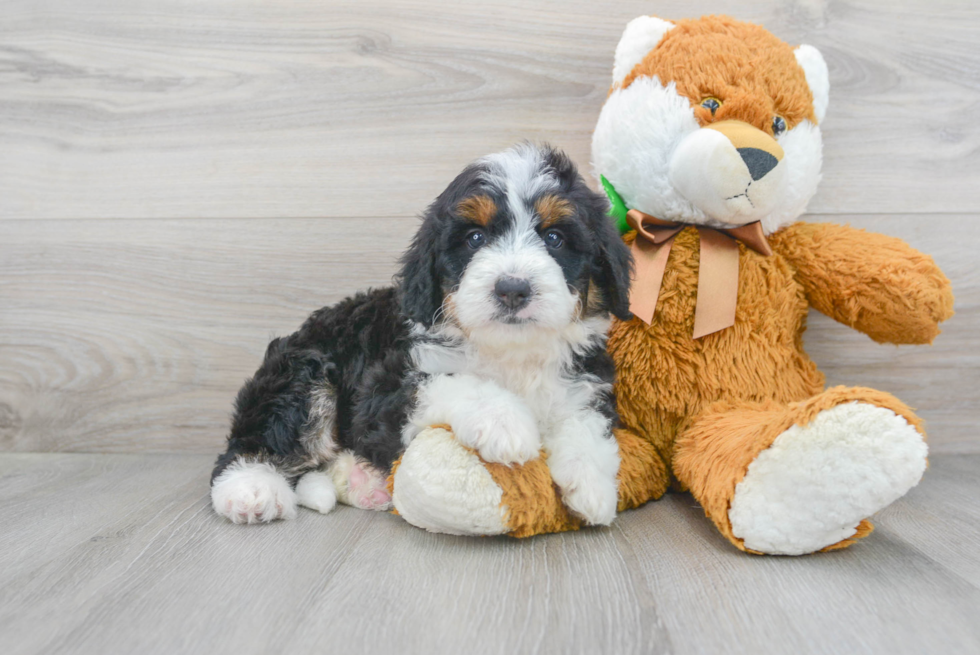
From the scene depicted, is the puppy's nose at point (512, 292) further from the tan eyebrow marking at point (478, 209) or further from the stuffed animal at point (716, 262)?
the stuffed animal at point (716, 262)

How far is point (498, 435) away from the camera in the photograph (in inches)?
53.9

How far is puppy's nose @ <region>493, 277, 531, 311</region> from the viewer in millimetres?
1339

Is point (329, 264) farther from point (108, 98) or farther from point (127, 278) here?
point (108, 98)

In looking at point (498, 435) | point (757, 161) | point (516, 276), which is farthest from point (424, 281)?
point (757, 161)

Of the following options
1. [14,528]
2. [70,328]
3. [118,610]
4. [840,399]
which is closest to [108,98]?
[70,328]

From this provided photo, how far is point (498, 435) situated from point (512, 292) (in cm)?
29

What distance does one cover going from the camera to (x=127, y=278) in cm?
227

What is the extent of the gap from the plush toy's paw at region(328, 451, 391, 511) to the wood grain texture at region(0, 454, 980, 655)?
1.7 inches

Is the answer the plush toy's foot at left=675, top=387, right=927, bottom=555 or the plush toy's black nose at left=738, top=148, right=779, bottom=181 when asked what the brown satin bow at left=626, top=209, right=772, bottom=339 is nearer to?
the plush toy's black nose at left=738, top=148, right=779, bottom=181

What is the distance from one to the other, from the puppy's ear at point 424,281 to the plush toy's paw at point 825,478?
762 millimetres

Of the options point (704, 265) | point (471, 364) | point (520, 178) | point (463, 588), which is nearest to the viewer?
point (463, 588)

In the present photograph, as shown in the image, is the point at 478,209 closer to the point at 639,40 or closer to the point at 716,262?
the point at 716,262

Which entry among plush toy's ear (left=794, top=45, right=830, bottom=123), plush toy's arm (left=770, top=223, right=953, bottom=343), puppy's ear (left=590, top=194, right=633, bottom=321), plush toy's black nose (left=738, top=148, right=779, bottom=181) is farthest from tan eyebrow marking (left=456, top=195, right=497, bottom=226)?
plush toy's ear (left=794, top=45, right=830, bottom=123)

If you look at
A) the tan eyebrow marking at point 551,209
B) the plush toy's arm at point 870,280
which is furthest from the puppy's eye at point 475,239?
the plush toy's arm at point 870,280
